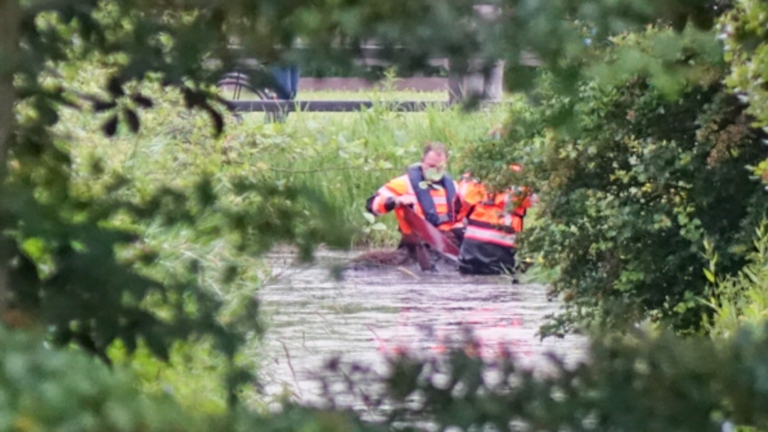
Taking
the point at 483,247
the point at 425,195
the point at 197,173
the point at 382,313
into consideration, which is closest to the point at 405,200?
the point at 425,195

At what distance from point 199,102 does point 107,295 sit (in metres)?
0.53

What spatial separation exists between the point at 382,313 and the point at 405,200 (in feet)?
12.2

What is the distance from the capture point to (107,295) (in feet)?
6.15

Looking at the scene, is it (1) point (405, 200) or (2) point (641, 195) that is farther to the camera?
(1) point (405, 200)

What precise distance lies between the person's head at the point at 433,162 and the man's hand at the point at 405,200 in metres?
0.25

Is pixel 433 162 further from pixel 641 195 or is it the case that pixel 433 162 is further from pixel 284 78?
pixel 284 78

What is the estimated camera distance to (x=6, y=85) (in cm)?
186

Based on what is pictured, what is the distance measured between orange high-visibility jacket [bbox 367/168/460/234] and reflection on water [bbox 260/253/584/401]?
72 cm

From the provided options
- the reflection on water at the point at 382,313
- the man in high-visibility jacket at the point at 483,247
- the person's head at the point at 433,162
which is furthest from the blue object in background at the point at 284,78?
the person's head at the point at 433,162

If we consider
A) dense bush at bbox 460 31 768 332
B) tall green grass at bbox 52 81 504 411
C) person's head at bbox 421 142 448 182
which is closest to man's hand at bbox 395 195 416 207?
person's head at bbox 421 142 448 182

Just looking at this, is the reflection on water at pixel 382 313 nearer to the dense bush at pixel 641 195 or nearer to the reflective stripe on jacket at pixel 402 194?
the dense bush at pixel 641 195

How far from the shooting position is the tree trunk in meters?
1.81

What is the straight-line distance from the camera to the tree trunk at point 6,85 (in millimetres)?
1807

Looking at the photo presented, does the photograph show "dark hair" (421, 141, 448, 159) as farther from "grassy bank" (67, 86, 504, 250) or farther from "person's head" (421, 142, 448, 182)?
"grassy bank" (67, 86, 504, 250)
